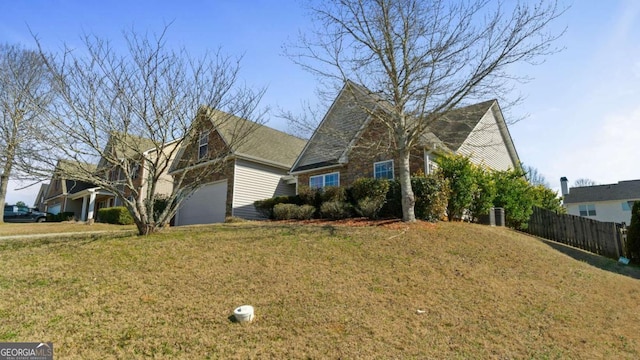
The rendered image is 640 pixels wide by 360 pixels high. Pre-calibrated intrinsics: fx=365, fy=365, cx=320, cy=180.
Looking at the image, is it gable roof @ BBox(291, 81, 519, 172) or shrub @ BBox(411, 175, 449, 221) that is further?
gable roof @ BBox(291, 81, 519, 172)

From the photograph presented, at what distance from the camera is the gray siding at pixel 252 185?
63.0 feet

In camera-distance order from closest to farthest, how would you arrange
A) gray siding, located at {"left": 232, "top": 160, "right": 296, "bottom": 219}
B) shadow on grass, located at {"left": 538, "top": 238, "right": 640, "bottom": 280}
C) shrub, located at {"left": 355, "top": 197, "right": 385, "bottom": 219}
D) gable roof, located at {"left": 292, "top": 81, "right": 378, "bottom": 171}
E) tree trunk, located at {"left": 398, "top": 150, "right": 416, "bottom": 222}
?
A: shadow on grass, located at {"left": 538, "top": 238, "right": 640, "bottom": 280} < tree trunk, located at {"left": 398, "top": 150, "right": 416, "bottom": 222} < shrub, located at {"left": 355, "top": 197, "right": 385, "bottom": 219} < gable roof, located at {"left": 292, "top": 81, "right": 378, "bottom": 171} < gray siding, located at {"left": 232, "top": 160, "right": 296, "bottom": 219}

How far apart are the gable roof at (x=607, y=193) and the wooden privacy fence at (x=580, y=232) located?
2584cm

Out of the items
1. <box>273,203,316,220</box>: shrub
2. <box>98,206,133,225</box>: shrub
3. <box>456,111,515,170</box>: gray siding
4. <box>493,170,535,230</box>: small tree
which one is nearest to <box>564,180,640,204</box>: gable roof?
<box>456,111,515,170</box>: gray siding

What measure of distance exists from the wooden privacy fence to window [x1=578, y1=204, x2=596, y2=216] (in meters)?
26.6

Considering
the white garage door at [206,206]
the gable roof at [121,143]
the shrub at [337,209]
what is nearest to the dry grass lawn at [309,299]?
the gable roof at [121,143]

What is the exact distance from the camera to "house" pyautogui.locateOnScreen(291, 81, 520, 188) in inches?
564

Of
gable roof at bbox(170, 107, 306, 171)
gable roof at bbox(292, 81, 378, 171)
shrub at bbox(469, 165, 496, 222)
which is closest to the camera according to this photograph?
shrub at bbox(469, 165, 496, 222)

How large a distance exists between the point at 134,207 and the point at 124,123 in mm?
2252

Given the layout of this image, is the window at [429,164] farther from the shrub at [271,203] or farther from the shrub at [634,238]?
the shrub at [634,238]

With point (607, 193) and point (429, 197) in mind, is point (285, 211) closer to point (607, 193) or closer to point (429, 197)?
point (429, 197)

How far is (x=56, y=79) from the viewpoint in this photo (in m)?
9.27

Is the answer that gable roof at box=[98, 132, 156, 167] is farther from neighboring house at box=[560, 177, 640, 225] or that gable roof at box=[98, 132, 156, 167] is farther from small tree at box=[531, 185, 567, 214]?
neighboring house at box=[560, 177, 640, 225]

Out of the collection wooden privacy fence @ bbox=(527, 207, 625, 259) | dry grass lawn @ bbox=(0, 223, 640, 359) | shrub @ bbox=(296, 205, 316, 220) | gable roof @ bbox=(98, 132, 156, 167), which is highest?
gable roof @ bbox=(98, 132, 156, 167)
